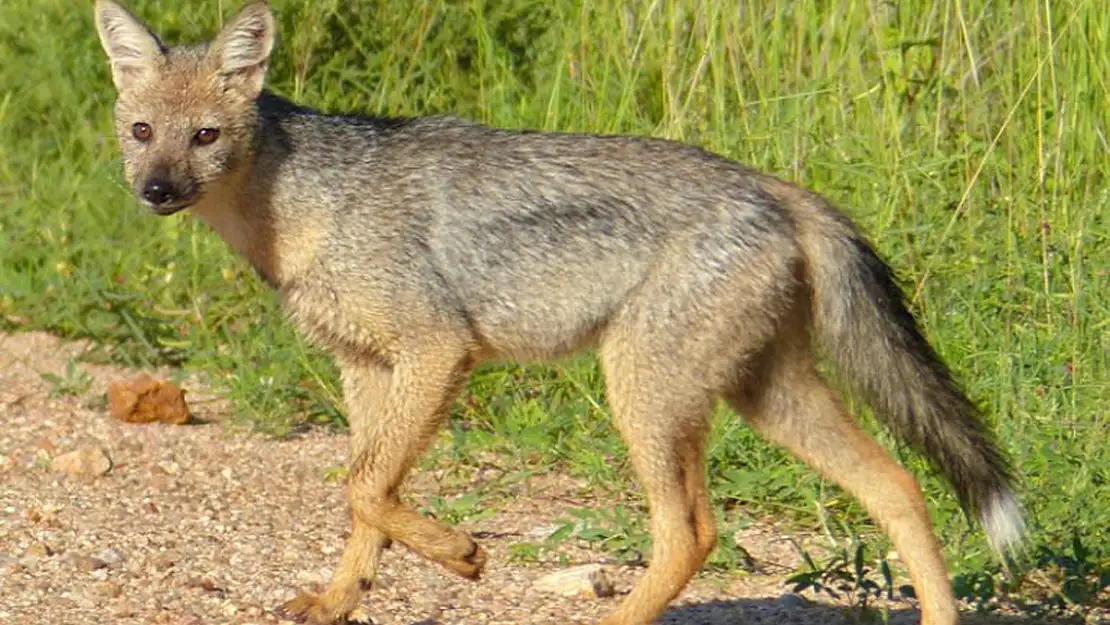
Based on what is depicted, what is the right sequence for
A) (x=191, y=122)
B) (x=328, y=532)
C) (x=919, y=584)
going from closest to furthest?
(x=919, y=584)
(x=191, y=122)
(x=328, y=532)

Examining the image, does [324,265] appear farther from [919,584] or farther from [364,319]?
[919,584]

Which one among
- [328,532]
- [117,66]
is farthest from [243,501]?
[117,66]

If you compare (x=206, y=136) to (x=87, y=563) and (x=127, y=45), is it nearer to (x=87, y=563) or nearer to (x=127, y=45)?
(x=127, y=45)

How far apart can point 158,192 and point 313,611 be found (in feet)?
3.93

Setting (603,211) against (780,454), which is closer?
(603,211)

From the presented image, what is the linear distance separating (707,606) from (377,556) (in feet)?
3.08

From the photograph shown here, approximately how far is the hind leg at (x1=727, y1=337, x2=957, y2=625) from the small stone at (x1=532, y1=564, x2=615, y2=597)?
25.9 inches

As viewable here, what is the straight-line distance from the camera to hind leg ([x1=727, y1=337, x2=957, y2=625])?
5.25 meters

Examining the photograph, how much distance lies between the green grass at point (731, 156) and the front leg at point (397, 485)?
1.09 m

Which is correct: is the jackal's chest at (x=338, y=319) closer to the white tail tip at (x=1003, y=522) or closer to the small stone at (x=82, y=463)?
the small stone at (x=82, y=463)

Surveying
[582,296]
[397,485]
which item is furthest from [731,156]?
[397,485]

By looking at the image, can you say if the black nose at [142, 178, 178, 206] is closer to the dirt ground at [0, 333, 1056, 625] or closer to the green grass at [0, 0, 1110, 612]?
the dirt ground at [0, 333, 1056, 625]

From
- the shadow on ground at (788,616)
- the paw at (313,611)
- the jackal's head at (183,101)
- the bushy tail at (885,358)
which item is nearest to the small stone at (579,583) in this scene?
the shadow on ground at (788,616)

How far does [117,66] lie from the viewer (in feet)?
18.9
